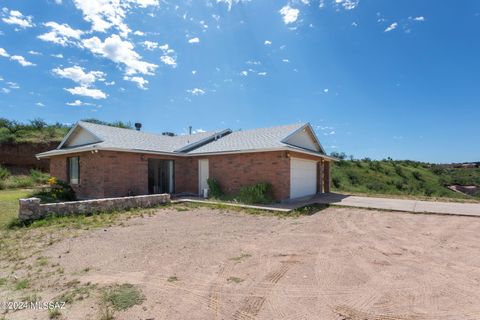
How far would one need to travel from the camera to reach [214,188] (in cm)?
1455

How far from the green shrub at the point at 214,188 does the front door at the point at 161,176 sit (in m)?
2.83

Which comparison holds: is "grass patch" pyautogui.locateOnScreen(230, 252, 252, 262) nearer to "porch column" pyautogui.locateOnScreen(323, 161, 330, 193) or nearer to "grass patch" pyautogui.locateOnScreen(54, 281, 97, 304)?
"grass patch" pyautogui.locateOnScreen(54, 281, 97, 304)

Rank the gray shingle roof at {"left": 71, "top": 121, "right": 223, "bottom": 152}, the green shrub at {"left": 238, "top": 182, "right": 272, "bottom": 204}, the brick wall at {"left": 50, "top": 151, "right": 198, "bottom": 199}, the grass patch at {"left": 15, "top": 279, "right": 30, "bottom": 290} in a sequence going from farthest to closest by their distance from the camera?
the gray shingle roof at {"left": 71, "top": 121, "right": 223, "bottom": 152}
the brick wall at {"left": 50, "top": 151, "right": 198, "bottom": 199}
the green shrub at {"left": 238, "top": 182, "right": 272, "bottom": 204}
the grass patch at {"left": 15, "top": 279, "right": 30, "bottom": 290}

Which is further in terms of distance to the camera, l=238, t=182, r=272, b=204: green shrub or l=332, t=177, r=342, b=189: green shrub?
l=332, t=177, r=342, b=189: green shrub

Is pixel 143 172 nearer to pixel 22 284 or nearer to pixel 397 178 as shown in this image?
pixel 22 284

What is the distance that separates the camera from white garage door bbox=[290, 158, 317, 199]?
45.6 ft

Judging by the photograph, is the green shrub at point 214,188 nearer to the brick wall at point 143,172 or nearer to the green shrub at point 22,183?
the brick wall at point 143,172

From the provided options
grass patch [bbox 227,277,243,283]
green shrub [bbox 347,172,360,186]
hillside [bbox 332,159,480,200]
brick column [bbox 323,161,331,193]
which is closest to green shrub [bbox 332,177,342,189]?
hillside [bbox 332,159,480,200]

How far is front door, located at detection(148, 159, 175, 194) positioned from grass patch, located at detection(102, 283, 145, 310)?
1240 cm

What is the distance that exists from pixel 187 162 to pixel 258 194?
592 centimetres

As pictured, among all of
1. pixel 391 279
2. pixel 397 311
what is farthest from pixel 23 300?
pixel 391 279

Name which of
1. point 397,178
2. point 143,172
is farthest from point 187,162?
point 397,178

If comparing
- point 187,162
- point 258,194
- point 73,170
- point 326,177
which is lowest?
point 258,194

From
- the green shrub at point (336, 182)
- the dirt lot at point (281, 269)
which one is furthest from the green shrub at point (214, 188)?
the green shrub at point (336, 182)
